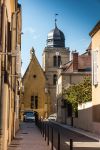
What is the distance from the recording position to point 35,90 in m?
85.5

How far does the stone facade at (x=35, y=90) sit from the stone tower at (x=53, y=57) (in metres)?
3.12

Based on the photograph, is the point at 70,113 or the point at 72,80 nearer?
the point at 70,113

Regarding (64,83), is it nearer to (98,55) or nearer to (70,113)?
(70,113)

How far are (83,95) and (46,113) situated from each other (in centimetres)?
4255

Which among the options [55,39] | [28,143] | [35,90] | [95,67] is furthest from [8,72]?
[55,39]

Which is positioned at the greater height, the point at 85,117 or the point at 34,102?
the point at 34,102

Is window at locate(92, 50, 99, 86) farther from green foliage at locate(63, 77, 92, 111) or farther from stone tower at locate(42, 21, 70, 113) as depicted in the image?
stone tower at locate(42, 21, 70, 113)

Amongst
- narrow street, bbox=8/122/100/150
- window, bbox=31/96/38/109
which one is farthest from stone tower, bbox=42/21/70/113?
narrow street, bbox=8/122/100/150

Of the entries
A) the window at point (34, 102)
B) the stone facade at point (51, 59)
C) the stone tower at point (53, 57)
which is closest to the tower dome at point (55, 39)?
the stone tower at point (53, 57)

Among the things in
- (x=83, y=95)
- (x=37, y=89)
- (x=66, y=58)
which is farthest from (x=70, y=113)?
(x=66, y=58)

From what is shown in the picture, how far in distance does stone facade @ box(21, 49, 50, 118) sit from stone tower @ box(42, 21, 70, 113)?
312 centimetres

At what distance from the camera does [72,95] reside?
44000 millimetres

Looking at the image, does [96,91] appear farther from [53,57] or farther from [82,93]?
[53,57]

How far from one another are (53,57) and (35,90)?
9998mm
